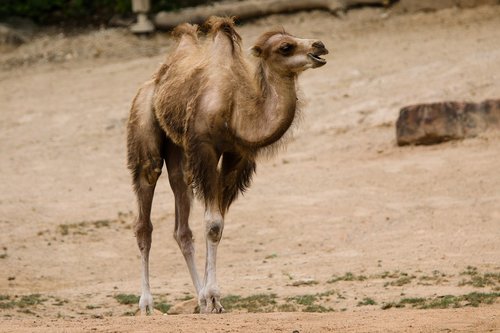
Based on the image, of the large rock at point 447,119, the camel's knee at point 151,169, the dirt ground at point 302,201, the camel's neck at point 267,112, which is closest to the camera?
the camel's neck at point 267,112

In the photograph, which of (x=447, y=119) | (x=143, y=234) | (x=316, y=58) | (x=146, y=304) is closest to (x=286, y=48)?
(x=316, y=58)

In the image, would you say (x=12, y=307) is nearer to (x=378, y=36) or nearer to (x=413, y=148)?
(x=413, y=148)

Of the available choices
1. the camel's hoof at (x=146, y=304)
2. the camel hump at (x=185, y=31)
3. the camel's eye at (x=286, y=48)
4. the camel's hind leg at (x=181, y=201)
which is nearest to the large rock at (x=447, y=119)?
the camel hump at (x=185, y=31)

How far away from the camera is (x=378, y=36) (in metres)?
21.9

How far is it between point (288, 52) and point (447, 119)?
7019mm

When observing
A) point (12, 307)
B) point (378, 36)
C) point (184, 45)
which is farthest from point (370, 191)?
point (378, 36)

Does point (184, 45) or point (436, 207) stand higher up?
point (184, 45)

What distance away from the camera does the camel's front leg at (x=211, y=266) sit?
933cm

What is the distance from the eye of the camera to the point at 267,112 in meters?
9.54

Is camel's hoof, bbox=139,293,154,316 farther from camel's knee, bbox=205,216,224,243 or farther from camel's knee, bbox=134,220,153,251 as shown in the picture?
camel's knee, bbox=205,216,224,243

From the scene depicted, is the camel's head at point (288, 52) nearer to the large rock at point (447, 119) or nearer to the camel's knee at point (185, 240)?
the camel's knee at point (185, 240)

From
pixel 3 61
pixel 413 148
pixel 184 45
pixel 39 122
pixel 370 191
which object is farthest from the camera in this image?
pixel 3 61

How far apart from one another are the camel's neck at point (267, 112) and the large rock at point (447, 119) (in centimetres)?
667

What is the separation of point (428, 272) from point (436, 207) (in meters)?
2.94
